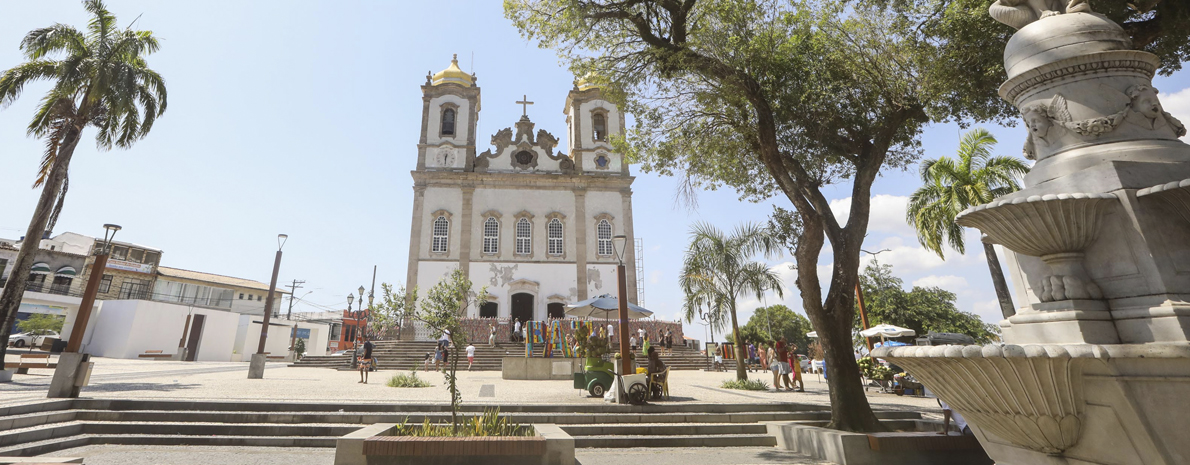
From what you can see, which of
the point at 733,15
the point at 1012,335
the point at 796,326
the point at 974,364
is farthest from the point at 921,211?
the point at 796,326

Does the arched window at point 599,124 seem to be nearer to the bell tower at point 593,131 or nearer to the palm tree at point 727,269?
the bell tower at point 593,131

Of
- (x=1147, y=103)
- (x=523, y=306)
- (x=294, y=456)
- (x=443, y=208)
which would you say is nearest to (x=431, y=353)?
(x=523, y=306)

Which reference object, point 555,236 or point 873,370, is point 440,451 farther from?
point 555,236

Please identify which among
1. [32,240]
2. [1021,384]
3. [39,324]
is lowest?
[1021,384]

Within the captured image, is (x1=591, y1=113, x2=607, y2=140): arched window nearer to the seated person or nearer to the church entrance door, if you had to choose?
the church entrance door

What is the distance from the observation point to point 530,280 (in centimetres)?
2694

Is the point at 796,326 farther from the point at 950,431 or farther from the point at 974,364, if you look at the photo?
the point at 974,364

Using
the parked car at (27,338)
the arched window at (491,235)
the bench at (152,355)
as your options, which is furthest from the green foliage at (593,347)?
the parked car at (27,338)

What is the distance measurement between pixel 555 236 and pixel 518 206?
2.55 m

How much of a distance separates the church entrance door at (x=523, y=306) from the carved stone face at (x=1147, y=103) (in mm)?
24817

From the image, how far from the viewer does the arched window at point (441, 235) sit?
27000mm

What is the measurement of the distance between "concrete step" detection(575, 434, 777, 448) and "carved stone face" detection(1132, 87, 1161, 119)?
5.11 meters

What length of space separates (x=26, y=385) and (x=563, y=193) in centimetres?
2179

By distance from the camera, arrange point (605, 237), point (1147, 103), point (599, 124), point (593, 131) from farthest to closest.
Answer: point (599, 124) → point (593, 131) → point (605, 237) → point (1147, 103)
